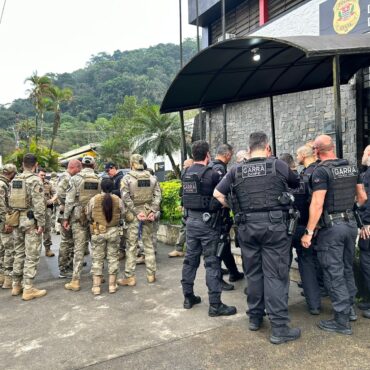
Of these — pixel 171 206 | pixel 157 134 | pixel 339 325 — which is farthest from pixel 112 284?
pixel 157 134

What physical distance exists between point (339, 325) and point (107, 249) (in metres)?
3.07

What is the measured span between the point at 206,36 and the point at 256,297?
14659mm

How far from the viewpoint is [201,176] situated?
13.8 feet

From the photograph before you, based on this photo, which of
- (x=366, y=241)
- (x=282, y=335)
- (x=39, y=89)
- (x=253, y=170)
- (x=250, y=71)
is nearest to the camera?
(x=282, y=335)

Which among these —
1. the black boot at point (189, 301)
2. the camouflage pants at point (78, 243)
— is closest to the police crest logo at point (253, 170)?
the black boot at point (189, 301)

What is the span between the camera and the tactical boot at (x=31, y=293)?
194 inches

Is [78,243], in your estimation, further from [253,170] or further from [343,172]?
[343,172]

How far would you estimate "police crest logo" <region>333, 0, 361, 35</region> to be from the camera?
8508 mm

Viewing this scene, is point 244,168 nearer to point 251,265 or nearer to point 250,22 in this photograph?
point 251,265

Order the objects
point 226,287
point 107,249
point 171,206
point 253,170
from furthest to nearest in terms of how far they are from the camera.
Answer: point 171,206 → point 107,249 → point 226,287 → point 253,170

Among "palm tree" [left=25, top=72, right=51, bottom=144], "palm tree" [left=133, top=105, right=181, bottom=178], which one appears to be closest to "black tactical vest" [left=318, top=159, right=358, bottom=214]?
"palm tree" [left=133, top=105, right=181, bottom=178]

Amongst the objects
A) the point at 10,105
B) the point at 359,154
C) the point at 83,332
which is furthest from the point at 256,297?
the point at 10,105

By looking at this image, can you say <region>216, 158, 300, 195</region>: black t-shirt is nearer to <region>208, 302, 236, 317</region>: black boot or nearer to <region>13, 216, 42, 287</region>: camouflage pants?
<region>208, 302, 236, 317</region>: black boot

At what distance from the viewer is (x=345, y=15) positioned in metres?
8.80
